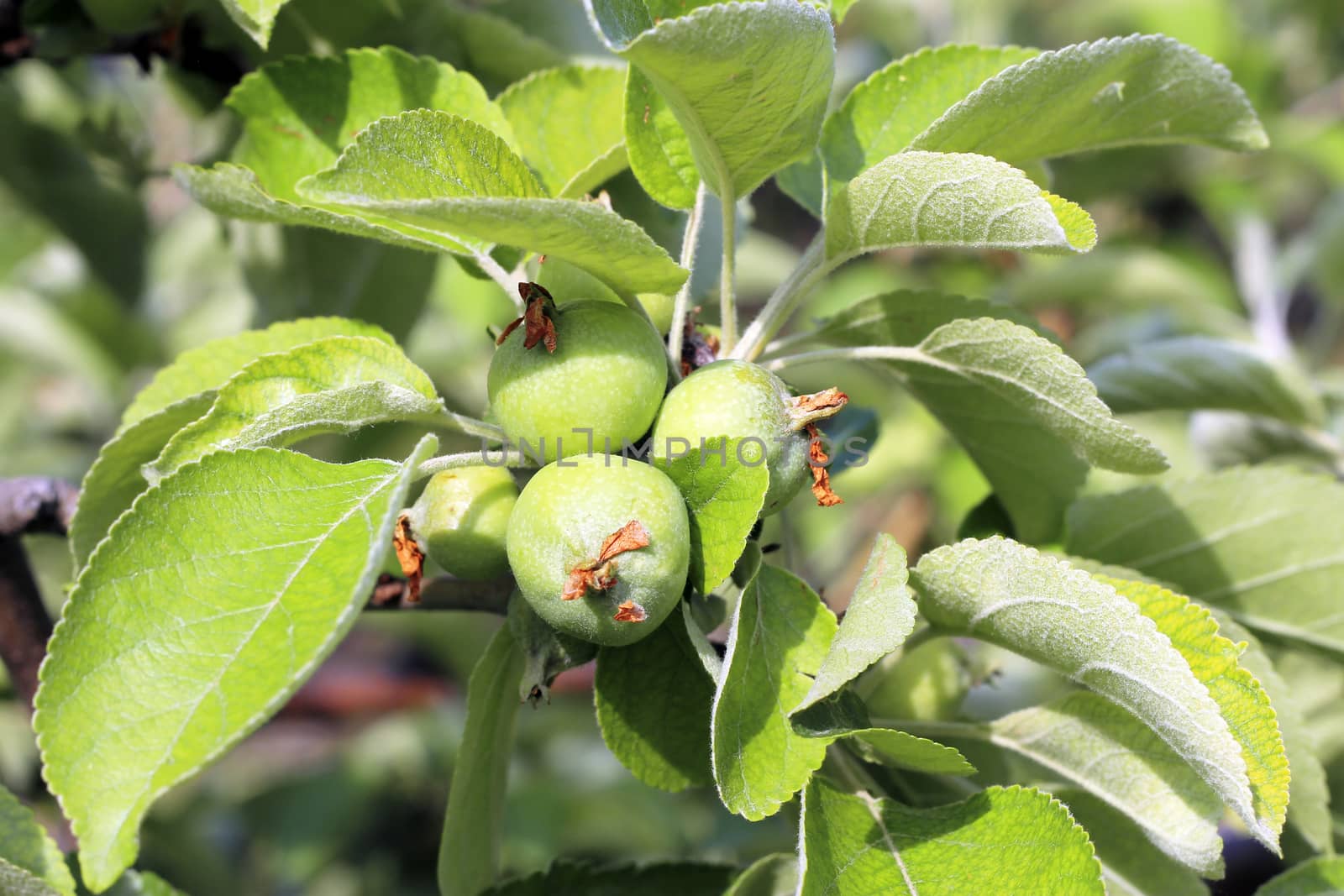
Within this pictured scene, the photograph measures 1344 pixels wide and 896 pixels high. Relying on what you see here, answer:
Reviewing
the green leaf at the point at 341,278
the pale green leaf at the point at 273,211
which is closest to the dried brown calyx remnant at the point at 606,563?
the pale green leaf at the point at 273,211

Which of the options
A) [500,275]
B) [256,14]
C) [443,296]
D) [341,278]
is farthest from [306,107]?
[443,296]

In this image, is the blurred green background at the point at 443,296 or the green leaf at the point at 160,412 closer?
the green leaf at the point at 160,412

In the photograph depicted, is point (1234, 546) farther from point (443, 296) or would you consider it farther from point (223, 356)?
point (443, 296)

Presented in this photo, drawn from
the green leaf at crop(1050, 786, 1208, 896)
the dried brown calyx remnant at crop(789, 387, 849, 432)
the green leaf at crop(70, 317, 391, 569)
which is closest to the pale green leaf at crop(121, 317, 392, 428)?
the green leaf at crop(70, 317, 391, 569)

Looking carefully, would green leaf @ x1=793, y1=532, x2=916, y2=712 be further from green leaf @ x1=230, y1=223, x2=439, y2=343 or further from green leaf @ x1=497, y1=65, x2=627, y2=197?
green leaf @ x1=230, y1=223, x2=439, y2=343

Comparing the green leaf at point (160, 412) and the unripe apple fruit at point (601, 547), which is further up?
the unripe apple fruit at point (601, 547)

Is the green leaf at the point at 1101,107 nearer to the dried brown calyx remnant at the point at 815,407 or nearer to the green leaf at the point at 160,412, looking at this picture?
the dried brown calyx remnant at the point at 815,407
